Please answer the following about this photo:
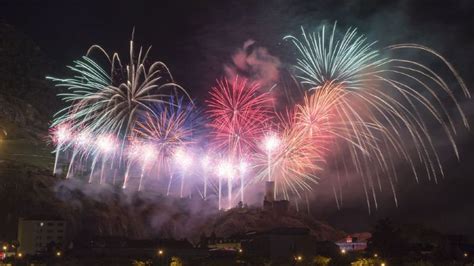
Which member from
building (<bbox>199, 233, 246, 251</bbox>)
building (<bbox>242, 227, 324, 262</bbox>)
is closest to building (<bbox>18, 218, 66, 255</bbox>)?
building (<bbox>199, 233, 246, 251</bbox>)

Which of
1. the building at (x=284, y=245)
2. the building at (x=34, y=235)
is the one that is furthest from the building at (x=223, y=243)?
the building at (x=34, y=235)

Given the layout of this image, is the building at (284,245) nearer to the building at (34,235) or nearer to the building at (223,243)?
the building at (223,243)

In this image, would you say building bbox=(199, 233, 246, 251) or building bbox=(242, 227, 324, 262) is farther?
building bbox=(199, 233, 246, 251)

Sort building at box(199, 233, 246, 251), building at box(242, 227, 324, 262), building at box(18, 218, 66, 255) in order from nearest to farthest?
building at box(242, 227, 324, 262) < building at box(199, 233, 246, 251) < building at box(18, 218, 66, 255)

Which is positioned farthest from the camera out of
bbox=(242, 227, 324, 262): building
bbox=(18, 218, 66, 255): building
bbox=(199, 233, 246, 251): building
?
bbox=(18, 218, 66, 255): building

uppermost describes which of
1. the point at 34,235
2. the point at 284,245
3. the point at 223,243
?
the point at 34,235

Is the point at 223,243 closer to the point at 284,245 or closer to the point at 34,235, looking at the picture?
the point at 284,245

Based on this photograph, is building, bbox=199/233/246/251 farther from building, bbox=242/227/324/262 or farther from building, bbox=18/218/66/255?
building, bbox=18/218/66/255

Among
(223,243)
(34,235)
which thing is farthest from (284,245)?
(34,235)

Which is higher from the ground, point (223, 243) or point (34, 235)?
point (34, 235)

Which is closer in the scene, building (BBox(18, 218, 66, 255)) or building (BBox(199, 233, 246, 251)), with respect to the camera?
building (BBox(199, 233, 246, 251))

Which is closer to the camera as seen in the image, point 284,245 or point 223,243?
point 284,245

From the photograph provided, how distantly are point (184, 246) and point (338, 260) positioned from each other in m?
44.3

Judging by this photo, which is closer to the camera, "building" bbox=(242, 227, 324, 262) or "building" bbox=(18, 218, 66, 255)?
"building" bbox=(242, 227, 324, 262)
